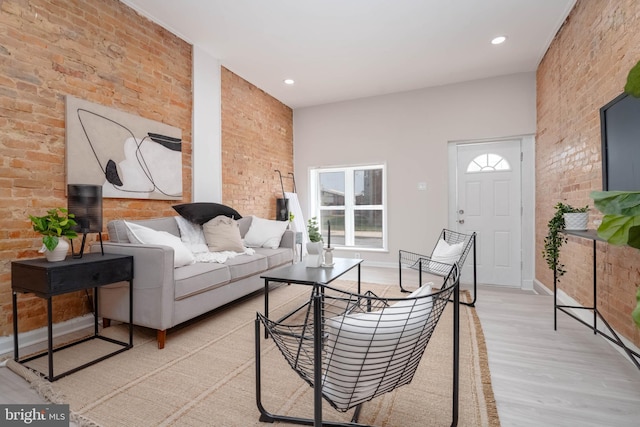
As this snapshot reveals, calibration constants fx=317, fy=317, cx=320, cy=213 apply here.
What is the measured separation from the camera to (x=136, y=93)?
315cm

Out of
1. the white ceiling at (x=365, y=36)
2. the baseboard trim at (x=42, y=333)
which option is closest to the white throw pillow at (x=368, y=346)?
the baseboard trim at (x=42, y=333)

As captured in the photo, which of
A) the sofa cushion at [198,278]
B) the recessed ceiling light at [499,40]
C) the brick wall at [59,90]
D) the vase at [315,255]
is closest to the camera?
the brick wall at [59,90]

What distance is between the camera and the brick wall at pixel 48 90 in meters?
2.24

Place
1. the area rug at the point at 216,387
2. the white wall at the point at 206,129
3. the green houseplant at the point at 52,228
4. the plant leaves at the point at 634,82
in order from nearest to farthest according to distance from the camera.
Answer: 1. the plant leaves at the point at 634,82
2. the area rug at the point at 216,387
3. the green houseplant at the point at 52,228
4. the white wall at the point at 206,129

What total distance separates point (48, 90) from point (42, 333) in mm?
1861

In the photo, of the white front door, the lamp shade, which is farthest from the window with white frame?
the lamp shade

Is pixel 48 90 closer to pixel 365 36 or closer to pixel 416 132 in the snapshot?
pixel 365 36

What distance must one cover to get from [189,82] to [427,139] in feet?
11.4

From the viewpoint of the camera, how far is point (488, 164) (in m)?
4.61

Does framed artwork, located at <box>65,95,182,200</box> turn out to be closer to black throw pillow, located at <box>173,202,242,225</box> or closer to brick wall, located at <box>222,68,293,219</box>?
black throw pillow, located at <box>173,202,242,225</box>

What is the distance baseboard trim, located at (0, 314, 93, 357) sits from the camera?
2.21m

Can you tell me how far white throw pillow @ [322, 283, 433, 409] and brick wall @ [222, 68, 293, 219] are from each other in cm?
351

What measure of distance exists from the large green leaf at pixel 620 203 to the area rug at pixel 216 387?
1.10 metres

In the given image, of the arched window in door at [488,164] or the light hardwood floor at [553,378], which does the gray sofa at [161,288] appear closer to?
the light hardwood floor at [553,378]
